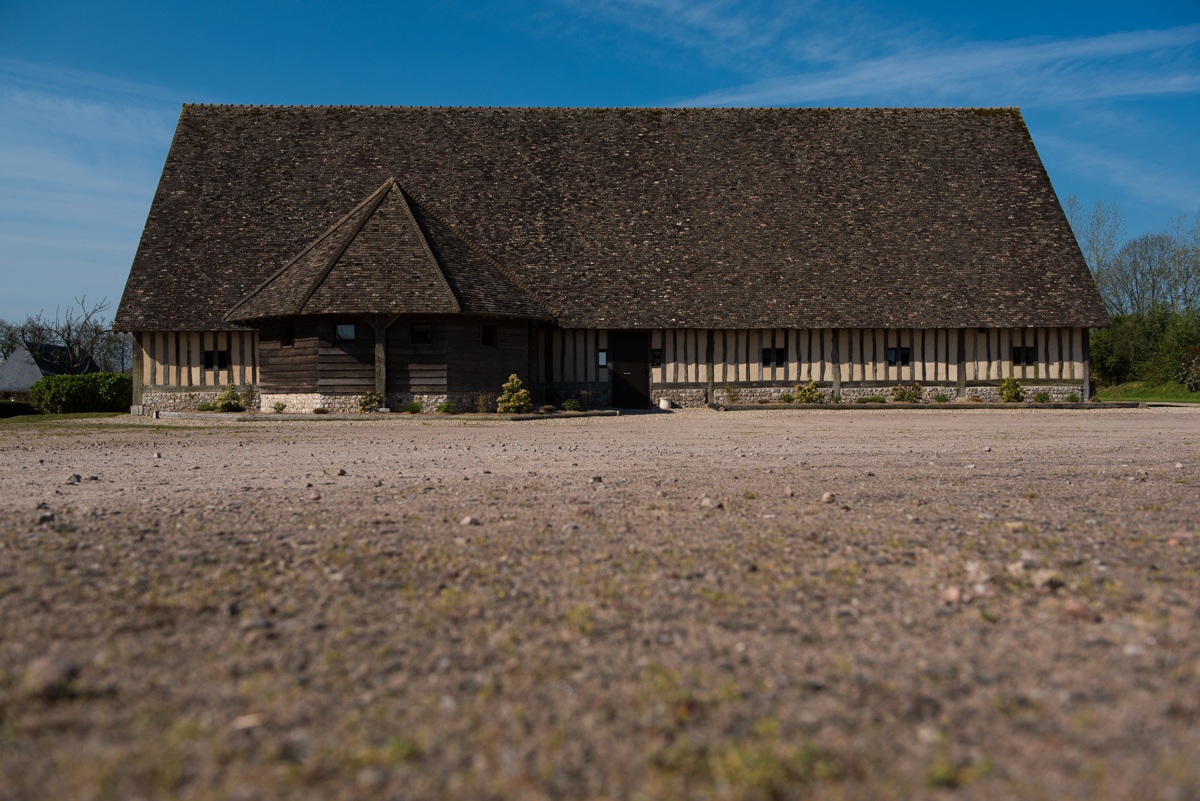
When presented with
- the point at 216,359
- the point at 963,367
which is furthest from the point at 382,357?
the point at 963,367

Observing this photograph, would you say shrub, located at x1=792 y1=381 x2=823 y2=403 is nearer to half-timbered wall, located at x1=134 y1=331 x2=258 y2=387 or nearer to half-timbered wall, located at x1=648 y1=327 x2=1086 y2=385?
half-timbered wall, located at x1=648 y1=327 x2=1086 y2=385

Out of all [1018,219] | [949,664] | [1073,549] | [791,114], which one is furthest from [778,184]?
[949,664]

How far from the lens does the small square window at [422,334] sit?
2203 cm

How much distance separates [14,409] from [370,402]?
11245mm

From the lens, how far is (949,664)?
11.3 ft

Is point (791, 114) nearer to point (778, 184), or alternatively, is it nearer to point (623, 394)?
point (778, 184)

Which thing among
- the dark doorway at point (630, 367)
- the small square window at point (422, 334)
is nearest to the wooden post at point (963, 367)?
the dark doorway at point (630, 367)

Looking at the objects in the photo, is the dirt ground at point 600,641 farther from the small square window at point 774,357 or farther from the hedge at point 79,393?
the hedge at point 79,393

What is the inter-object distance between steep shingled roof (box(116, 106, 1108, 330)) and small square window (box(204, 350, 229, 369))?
1.22 metres

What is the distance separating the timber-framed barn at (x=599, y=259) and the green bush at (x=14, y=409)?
3126 millimetres

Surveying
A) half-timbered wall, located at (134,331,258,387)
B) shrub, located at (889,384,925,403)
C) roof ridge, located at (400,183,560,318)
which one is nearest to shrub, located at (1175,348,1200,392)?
shrub, located at (889,384,925,403)

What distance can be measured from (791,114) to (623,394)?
11839 mm

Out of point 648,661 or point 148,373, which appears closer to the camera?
point 648,661

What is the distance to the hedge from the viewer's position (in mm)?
25766
